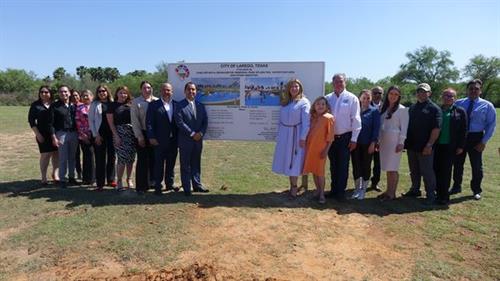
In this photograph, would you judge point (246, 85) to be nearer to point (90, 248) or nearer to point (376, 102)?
point (376, 102)

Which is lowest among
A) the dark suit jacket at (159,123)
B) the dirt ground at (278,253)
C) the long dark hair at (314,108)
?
the dirt ground at (278,253)

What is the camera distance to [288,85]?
6.50m

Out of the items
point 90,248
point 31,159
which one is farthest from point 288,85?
point 31,159

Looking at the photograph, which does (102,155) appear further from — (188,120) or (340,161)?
(340,161)

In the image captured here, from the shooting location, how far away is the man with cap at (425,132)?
628 cm

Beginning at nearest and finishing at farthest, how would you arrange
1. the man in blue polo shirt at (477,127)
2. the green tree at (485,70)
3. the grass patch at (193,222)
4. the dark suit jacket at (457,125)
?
the grass patch at (193,222)
the dark suit jacket at (457,125)
the man in blue polo shirt at (477,127)
the green tree at (485,70)

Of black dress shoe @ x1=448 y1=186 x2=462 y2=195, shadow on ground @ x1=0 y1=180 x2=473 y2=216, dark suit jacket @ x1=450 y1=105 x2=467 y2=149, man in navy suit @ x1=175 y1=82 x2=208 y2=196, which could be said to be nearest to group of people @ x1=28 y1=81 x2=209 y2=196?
man in navy suit @ x1=175 y1=82 x2=208 y2=196

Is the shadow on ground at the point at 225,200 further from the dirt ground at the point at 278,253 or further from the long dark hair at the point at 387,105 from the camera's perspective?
the long dark hair at the point at 387,105

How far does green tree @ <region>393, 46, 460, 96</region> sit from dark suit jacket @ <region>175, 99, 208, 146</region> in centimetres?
8206

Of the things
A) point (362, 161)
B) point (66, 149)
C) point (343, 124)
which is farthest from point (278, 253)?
point (66, 149)

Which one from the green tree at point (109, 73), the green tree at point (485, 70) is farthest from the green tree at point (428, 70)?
the green tree at point (109, 73)

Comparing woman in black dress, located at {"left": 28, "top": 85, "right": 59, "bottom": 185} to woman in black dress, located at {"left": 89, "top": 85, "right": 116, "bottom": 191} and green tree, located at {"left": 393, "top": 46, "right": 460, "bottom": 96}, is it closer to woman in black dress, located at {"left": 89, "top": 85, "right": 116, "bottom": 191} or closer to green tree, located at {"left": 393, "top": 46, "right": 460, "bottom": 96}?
woman in black dress, located at {"left": 89, "top": 85, "right": 116, "bottom": 191}

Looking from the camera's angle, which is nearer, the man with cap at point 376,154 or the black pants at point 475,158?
the black pants at point 475,158

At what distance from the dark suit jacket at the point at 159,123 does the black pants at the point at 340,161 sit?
2.79 metres
